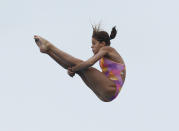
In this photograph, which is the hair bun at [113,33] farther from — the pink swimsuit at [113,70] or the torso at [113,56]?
the pink swimsuit at [113,70]

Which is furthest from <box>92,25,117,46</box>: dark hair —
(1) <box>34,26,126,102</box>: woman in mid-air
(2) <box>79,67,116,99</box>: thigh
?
(2) <box>79,67,116,99</box>: thigh

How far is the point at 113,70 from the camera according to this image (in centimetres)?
1190

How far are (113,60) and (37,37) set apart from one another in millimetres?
2156

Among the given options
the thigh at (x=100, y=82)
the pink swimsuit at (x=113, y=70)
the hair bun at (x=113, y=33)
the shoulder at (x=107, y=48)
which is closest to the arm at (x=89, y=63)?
the shoulder at (x=107, y=48)

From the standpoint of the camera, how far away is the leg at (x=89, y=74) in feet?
37.2

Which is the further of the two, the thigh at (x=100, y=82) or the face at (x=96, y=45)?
the face at (x=96, y=45)

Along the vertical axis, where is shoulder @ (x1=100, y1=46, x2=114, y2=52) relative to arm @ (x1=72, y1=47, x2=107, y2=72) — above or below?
above

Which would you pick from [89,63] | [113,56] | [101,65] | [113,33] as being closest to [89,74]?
[89,63]

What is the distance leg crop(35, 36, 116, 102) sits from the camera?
11328mm

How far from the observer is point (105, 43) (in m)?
11.9

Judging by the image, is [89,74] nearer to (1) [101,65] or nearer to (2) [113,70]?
(1) [101,65]

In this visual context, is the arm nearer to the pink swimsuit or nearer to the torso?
the torso

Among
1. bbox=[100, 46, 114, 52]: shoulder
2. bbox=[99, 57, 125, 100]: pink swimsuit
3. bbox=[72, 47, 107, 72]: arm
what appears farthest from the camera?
bbox=[99, 57, 125, 100]: pink swimsuit

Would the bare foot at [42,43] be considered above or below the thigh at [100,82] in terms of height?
above
